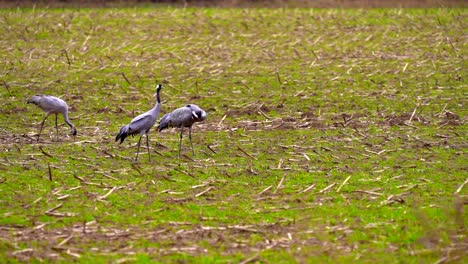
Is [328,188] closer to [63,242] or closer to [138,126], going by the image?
[138,126]

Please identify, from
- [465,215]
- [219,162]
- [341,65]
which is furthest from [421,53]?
[465,215]

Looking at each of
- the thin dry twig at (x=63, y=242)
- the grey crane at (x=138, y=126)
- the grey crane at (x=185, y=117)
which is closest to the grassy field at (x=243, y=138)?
the thin dry twig at (x=63, y=242)

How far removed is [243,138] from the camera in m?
14.2

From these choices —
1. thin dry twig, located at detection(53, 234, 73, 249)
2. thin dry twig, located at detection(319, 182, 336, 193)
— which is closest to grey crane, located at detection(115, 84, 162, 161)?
thin dry twig, located at detection(319, 182, 336, 193)

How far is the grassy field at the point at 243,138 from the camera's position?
30.1 ft

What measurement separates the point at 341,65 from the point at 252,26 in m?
4.39

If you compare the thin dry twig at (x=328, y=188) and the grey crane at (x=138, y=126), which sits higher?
the grey crane at (x=138, y=126)

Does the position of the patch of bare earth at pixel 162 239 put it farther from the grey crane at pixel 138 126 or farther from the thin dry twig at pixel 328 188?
the grey crane at pixel 138 126

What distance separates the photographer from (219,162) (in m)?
12.7

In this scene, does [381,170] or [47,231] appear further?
[381,170]

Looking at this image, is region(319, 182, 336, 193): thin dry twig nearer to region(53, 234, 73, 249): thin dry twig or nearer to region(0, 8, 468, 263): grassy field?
region(0, 8, 468, 263): grassy field

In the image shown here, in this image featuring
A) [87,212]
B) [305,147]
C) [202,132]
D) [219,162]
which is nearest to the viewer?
[87,212]

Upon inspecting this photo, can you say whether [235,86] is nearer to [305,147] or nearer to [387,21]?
[305,147]

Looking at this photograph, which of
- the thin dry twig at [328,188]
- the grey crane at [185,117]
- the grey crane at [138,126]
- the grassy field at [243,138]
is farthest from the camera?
the grey crane at [185,117]
